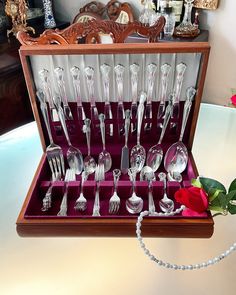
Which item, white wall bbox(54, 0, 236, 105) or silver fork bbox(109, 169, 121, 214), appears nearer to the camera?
silver fork bbox(109, 169, 121, 214)

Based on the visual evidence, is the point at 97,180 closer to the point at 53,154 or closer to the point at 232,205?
the point at 53,154

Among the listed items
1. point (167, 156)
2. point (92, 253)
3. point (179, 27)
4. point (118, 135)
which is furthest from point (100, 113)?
point (179, 27)

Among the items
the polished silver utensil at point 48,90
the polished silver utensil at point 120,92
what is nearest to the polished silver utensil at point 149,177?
the polished silver utensil at point 120,92

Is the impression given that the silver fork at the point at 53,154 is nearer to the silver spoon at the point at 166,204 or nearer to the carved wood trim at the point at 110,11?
the silver spoon at the point at 166,204

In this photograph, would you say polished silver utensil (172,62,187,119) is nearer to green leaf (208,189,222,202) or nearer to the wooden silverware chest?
Answer: the wooden silverware chest

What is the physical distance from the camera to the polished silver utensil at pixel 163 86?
659mm

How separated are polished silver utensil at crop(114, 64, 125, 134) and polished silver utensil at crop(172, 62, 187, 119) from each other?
0.11m

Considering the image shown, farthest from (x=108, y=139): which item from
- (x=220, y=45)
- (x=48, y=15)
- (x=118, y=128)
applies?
(x=48, y=15)

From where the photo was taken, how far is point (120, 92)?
2.32 ft

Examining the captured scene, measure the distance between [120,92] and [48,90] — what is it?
0.15m

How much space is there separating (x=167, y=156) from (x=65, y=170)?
24 cm

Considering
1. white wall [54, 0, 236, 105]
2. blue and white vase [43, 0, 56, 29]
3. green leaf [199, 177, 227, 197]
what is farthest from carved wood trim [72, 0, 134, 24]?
green leaf [199, 177, 227, 197]

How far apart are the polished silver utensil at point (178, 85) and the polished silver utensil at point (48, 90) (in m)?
0.27

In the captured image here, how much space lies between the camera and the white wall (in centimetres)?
156
